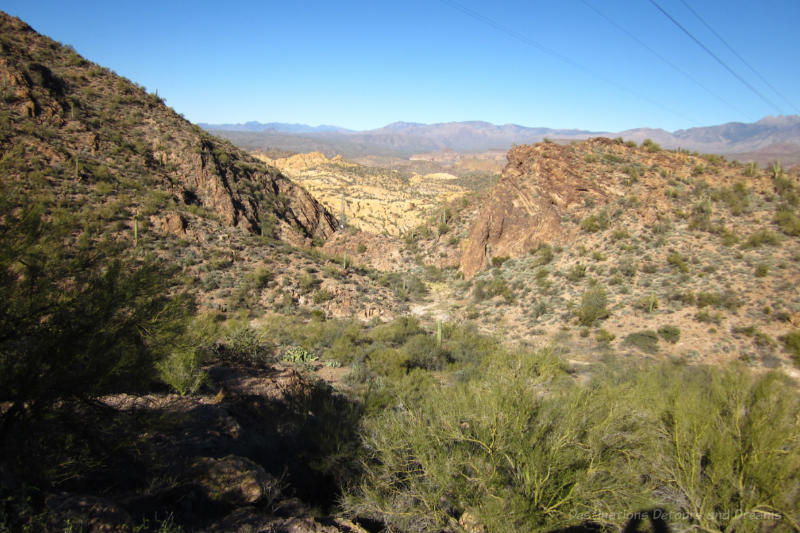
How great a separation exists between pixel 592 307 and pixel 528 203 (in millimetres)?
9819

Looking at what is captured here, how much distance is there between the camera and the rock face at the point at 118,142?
65.4 ft

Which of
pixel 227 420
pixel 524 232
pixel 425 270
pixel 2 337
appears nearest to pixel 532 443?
pixel 227 420

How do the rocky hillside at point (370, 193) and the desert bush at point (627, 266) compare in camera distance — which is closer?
the desert bush at point (627, 266)

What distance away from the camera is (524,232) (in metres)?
24.7

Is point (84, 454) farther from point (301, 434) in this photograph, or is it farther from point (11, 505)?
point (301, 434)

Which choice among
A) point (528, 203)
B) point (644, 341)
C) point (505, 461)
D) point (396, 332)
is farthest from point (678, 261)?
point (505, 461)

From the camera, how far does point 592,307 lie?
56.3ft

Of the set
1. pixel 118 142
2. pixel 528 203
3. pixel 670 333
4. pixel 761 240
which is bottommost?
pixel 670 333

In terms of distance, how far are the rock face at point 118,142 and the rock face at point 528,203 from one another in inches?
536

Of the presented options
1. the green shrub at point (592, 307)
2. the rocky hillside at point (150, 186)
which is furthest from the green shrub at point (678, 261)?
the rocky hillside at point (150, 186)

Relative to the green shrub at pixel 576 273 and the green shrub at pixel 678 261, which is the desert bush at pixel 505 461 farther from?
the green shrub at pixel 678 261

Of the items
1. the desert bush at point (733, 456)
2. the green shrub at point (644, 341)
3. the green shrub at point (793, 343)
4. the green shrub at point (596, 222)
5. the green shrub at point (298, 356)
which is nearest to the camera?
the desert bush at point (733, 456)

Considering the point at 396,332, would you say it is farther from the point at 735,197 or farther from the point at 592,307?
the point at 735,197

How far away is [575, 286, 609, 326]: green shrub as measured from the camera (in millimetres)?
16750
